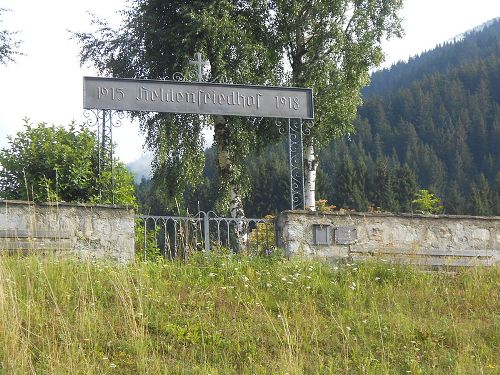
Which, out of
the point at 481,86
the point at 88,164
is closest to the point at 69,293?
the point at 88,164

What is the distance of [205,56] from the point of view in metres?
17.0

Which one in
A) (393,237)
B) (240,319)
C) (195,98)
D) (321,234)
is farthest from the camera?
(195,98)

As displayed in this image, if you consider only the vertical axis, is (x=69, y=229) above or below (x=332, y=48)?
below

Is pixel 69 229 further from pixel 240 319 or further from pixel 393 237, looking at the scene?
pixel 393 237

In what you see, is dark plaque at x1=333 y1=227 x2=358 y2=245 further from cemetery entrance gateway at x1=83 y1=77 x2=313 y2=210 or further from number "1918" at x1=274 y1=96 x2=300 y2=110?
number "1918" at x1=274 y1=96 x2=300 y2=110

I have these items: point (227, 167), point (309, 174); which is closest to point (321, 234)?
point (227, 167)

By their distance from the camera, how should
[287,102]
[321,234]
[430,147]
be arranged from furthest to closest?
[430,147] → [287,102] → [321,234]

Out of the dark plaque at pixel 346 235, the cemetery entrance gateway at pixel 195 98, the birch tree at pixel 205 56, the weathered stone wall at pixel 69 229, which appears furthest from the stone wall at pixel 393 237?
the birch tree at pixel 205 56

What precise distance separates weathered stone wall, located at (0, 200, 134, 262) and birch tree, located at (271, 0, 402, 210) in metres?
9.24

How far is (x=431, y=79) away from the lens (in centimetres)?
12612

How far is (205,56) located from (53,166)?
6.47m

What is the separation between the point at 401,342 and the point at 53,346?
11.1ft

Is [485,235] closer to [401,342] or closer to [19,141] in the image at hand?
[401,342]

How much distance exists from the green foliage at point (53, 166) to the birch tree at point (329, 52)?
7.39m
